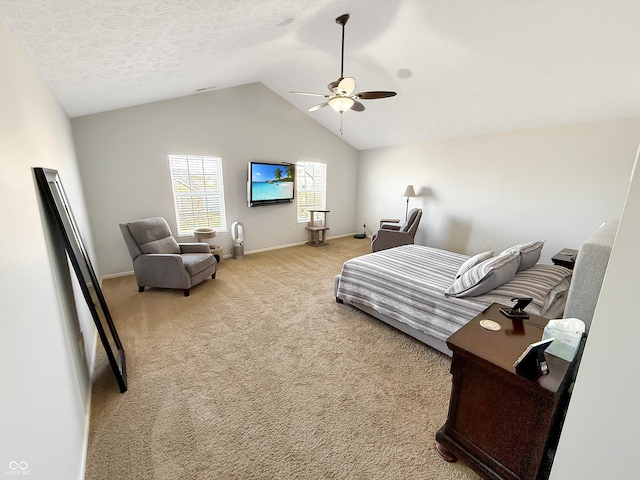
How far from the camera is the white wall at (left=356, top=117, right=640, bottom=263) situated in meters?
3.54

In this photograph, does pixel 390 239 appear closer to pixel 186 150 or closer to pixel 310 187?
pixel 310 187

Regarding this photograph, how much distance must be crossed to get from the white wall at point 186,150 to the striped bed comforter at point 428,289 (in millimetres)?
2951

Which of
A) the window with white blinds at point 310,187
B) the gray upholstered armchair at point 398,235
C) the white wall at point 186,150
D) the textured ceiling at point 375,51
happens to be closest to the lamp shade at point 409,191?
the gray upholstered armchair at point 398,235

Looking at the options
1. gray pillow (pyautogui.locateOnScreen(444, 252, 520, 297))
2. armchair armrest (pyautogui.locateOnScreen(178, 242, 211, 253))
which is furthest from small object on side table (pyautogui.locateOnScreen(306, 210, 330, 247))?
gray pillow (pyautogui.locateOnScreen(444, 252, 520, 297))

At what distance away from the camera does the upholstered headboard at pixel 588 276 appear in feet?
4.49

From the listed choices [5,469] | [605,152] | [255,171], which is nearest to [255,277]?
[255,171]

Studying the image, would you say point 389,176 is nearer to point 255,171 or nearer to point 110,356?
point 255,171

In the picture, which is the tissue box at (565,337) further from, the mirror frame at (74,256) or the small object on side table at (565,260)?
the mirror frame at (74,256)

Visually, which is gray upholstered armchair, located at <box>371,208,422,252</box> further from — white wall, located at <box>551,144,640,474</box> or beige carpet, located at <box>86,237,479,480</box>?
white wall, located at <box>551,144,640,474</box>

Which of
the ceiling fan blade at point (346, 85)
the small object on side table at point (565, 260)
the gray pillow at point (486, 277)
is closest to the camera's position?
the gray pillow at point (486, 277)

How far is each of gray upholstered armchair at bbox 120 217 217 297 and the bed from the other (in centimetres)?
191

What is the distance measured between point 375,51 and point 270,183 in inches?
113

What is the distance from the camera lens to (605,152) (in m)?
3.51

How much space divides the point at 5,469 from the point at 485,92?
15.9 ft
